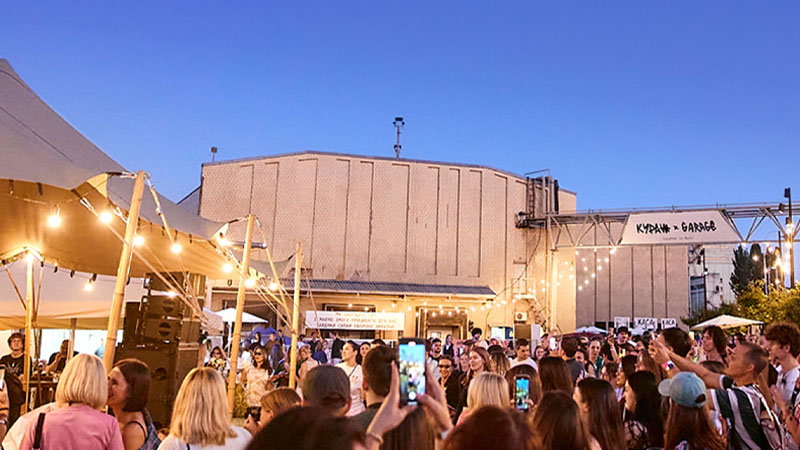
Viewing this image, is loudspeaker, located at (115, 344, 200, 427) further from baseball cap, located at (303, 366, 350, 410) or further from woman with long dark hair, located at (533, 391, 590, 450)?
woman with long dark hair, located at (533, 391, 590, 450)

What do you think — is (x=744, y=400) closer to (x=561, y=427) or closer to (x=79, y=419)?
(x=561, y=427)

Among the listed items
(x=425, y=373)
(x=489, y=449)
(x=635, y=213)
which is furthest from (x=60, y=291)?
(x=635, y=213)

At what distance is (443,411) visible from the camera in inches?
98.3

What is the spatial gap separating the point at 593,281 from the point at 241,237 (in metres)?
18.1

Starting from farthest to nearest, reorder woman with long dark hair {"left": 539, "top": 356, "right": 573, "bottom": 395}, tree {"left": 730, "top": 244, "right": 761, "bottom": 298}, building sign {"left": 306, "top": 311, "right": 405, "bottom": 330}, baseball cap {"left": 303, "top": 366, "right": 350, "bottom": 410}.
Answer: tree {"left": 730, "top": 244, "right": 761, "bottom": 298}
building sign {"left": 306, "top": 311, "right": 405, "bottom": 330}
woman with long dark hair {"left": 539, "top": 356, "right": 573, "bottom": 395}
baseball cap {"left": 303, "top": 366, "right": 350, "bottom": 410}

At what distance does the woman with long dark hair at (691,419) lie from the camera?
3.63 metres

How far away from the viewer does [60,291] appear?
43.8 feet

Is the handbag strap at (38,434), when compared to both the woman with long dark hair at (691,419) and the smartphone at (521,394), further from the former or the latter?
the woman with long dark hair at (691,419)

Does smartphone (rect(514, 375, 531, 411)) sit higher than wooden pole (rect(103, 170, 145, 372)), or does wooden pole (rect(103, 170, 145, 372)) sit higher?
wooden pole (rect(103, 170, 145, 372))

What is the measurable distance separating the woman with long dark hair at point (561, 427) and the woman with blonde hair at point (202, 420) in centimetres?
151

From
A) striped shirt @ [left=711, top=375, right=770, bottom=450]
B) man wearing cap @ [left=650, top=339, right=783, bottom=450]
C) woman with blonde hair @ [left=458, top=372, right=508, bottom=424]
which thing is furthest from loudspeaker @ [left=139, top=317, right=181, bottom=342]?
striped shirt @ [left=711, top=375, right=770, bottom=450]

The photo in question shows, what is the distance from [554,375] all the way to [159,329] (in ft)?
18.2

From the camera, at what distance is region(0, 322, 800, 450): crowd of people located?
1.66 m

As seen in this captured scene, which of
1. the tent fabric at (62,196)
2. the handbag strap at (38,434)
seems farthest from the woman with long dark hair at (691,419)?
the tent fabric at (62,196)
